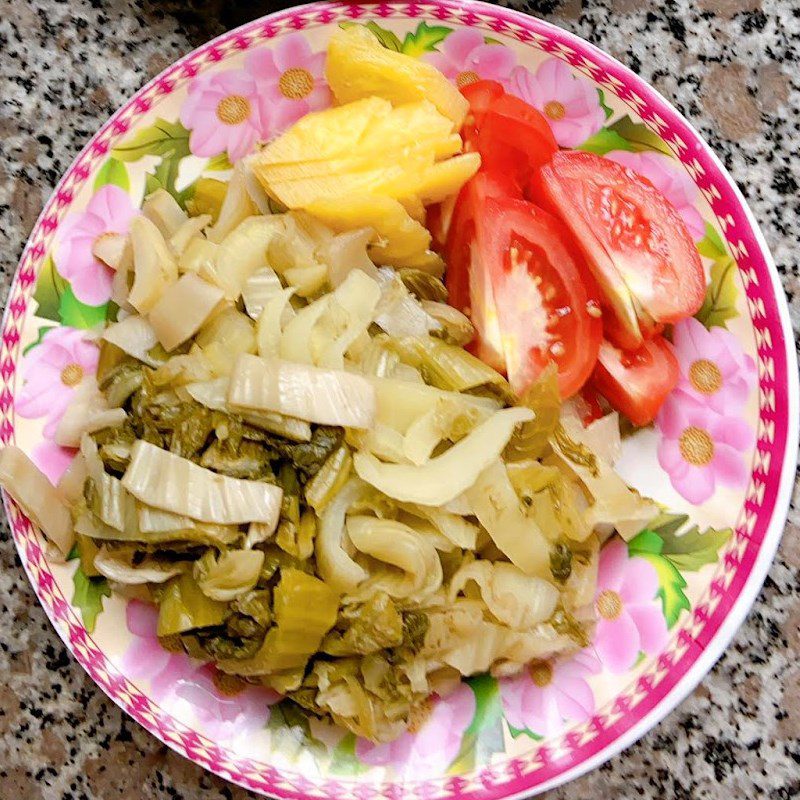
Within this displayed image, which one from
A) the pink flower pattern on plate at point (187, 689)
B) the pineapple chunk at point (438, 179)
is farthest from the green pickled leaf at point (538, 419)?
the pink flower pattern on plate at point (187, 689)

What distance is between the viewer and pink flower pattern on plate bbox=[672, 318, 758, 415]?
1.28 m

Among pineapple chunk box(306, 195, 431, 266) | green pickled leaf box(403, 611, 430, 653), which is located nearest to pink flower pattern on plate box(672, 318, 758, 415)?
pineapple chunk box(306, 195, 431, 266)

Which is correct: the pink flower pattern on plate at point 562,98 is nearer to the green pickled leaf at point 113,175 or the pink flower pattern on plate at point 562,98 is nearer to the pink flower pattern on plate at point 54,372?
the green pickled leaf at point 113,175

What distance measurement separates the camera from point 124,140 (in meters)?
1.42

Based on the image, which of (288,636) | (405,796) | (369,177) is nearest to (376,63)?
(369,177)

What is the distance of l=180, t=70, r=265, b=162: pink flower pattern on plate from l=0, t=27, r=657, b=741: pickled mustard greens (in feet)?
0.48

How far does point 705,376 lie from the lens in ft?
4.32

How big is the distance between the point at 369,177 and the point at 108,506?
67cm

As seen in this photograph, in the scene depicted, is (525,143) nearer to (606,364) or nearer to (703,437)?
(606,364)

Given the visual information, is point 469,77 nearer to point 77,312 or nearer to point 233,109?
point 233,109

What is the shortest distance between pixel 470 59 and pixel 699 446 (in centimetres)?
79

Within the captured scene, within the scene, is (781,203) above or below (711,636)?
above

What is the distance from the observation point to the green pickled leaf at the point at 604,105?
4.44 feet

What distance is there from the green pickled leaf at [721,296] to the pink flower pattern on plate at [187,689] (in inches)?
39.1
